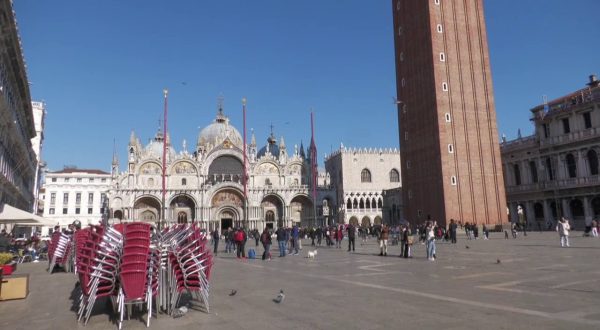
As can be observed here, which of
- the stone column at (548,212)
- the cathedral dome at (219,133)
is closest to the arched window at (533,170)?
the stone column at (548,212)

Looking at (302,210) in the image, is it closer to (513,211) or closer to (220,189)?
(220,189)

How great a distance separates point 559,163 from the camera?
4144 cm

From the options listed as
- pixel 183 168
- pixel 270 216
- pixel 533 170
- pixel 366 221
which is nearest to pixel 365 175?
pixel 366 221

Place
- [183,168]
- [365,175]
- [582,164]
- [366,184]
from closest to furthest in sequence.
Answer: [582,164] < [183,168] < [366,184] < [365,175]

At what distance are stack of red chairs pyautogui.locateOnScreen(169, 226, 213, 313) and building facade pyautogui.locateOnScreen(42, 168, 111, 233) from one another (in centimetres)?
6185

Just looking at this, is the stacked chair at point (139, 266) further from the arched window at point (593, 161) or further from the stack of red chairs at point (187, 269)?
the arched window at point (593, 161)

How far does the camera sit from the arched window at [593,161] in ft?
125

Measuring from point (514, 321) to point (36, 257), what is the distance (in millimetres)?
23339

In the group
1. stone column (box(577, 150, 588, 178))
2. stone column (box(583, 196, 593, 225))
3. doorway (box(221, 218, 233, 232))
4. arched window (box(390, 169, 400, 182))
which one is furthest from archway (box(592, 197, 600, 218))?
doorway (box(221, 218, 233, 232))

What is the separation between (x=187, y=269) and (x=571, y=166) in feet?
144

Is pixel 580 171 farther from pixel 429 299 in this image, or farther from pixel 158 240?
pixel 158 240

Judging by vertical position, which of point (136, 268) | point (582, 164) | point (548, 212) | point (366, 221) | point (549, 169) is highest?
point (549, 169)

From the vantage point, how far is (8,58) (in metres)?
22.6

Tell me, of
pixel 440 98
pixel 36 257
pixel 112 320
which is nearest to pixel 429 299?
pixel 112 320
